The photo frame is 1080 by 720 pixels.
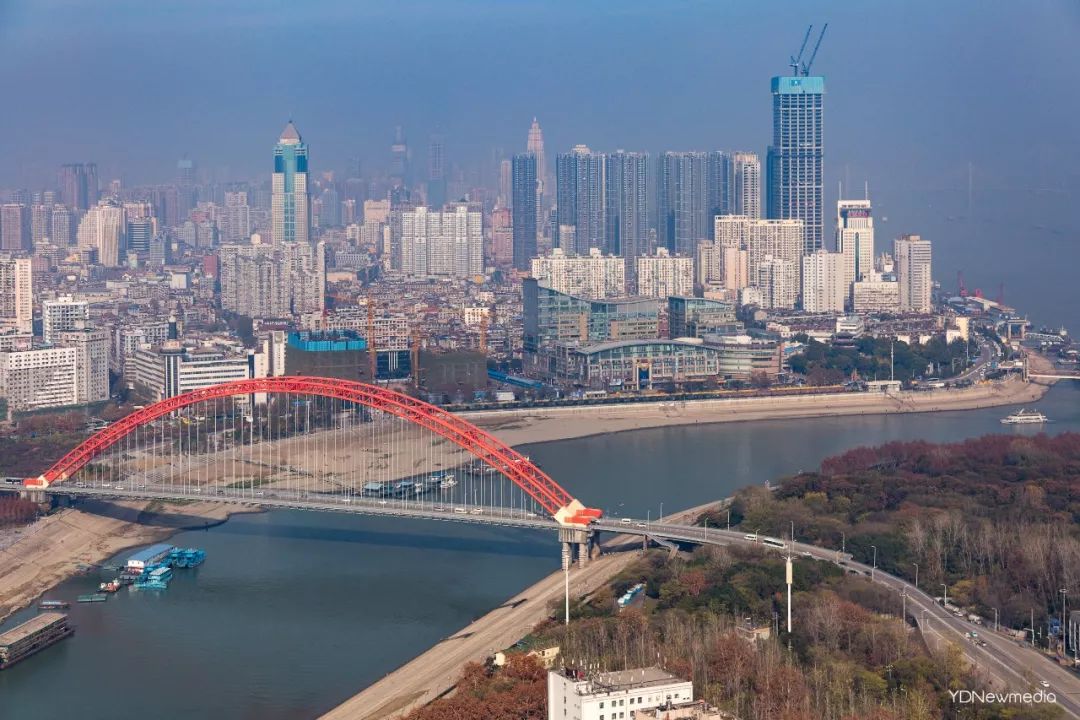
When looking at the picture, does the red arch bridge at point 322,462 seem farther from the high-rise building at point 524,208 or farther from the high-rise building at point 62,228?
the high-rise building at point 62,228

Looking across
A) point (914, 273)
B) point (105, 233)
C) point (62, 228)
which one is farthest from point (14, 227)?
point (914, 273)

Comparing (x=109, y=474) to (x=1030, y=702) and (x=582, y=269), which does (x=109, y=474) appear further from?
(x=582, y=269)

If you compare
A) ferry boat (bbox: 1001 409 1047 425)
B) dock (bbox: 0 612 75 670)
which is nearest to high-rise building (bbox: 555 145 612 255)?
ferry boat (bbox: 1001 409 1047 425)

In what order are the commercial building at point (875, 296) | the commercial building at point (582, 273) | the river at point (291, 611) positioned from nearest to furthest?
the river at point (291, 611), the commercial building at point (582, 273), the commercial building at point (875, 296)

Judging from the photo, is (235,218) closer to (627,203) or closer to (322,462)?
(627,203)

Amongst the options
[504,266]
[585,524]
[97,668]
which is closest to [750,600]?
[585,524]

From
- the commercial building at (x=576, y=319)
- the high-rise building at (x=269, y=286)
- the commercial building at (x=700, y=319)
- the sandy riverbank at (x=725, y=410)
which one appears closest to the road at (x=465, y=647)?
the sandy riverbank at (x=725, y=410)
